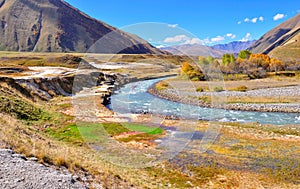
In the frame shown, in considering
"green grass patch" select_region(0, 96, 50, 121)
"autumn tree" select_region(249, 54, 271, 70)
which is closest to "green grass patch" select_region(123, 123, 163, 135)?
"green grass patch" select_region(0, 96, 50, 121)

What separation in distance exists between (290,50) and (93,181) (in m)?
188

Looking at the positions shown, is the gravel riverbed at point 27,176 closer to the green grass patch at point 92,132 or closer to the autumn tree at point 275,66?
the green grass patch at point 92,132

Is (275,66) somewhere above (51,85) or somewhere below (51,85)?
above

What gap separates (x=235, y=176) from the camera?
1608 centimetres

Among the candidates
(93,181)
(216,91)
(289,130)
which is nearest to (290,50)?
(216,91)

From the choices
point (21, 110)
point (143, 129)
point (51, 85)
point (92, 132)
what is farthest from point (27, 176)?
point (51, 85)

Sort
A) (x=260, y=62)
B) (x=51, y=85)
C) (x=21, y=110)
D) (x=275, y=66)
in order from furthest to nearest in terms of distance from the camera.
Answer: (x=275, y=66) → (x=260, y=62) → (x=51, y=85) → (x=21, y=110)

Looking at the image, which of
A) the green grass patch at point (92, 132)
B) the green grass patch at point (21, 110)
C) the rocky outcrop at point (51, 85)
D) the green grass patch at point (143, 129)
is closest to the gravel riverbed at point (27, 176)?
the green grass patch at point (92, 132)

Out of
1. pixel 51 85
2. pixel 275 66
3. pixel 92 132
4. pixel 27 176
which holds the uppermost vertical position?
pixel 275 66

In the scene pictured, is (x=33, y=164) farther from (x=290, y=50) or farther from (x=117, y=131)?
(x=290, y=50)

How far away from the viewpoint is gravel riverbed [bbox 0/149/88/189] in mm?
7349

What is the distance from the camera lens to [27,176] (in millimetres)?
7836

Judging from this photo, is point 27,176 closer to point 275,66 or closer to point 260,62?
point 260,62

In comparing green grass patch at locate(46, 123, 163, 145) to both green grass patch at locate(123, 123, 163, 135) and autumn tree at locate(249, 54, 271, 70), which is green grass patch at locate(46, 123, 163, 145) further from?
autumn tree at locate(249, 54, 271, 70)
